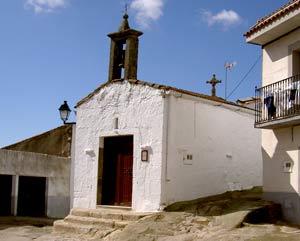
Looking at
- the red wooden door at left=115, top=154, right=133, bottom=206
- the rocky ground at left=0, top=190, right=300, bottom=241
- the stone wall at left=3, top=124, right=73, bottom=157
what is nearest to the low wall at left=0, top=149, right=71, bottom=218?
the stone wall at left=3, top=124, right=73, bottom=157

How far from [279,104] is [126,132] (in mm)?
4822

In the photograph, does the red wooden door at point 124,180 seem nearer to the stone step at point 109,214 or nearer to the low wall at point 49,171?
the stone step at point 109,214

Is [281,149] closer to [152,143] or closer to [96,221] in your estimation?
[152,143]

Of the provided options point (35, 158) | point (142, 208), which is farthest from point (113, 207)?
point (35, 158)

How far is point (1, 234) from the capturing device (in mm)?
15086

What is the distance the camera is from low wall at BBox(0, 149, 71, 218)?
19.4 meters

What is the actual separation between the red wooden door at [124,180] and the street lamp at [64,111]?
440 centimetres

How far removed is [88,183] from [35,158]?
4723 millimetres

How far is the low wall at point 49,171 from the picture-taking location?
63.6 feet

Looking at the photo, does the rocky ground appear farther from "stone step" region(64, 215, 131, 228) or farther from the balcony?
the balcony

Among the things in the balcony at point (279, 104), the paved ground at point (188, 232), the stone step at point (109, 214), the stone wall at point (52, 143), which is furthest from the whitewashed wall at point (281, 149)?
the stone wall at point (52, 143)

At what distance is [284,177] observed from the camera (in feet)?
42.8

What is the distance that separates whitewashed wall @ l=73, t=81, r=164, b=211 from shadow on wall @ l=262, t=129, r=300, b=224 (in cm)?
301

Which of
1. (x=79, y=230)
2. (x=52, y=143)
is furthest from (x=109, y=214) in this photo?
(x=52, y=143)
